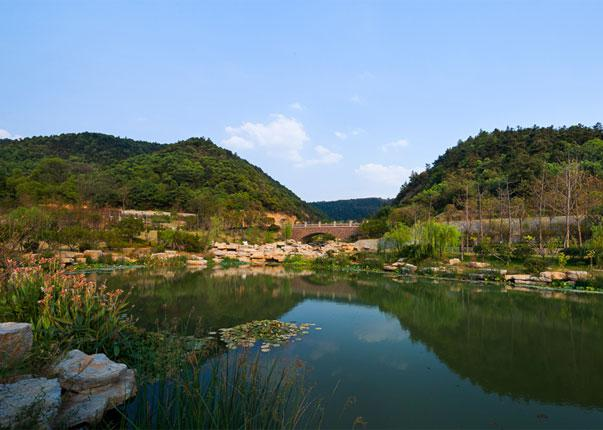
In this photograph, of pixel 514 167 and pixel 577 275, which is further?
pixel 514 167

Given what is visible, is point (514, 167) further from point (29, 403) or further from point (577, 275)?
point (29, 403)

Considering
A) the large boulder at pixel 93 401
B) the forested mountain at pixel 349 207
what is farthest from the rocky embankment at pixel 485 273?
the forested mountain at pixel 349 207

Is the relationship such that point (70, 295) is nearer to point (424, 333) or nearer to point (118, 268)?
point (424, 333)

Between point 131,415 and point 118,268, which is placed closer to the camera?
point 131,415

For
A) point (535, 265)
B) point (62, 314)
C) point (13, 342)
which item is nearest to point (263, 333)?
point (62, 314)

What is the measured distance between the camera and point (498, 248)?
64.4 ft

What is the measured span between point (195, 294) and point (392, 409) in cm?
952

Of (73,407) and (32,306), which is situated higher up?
(32,306)

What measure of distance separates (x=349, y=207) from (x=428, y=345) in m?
101

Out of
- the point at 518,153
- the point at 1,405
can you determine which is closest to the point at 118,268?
the point at 1,405

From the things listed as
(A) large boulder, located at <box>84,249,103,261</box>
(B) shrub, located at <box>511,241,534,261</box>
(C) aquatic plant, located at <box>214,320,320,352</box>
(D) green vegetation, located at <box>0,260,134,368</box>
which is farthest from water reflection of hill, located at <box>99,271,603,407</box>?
(B) shrub, located at <box>511,241,534,261</box>

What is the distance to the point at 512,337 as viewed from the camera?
8.37m

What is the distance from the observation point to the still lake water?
190 inches

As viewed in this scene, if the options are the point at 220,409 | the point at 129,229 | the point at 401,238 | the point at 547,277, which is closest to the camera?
the point at 220,409
